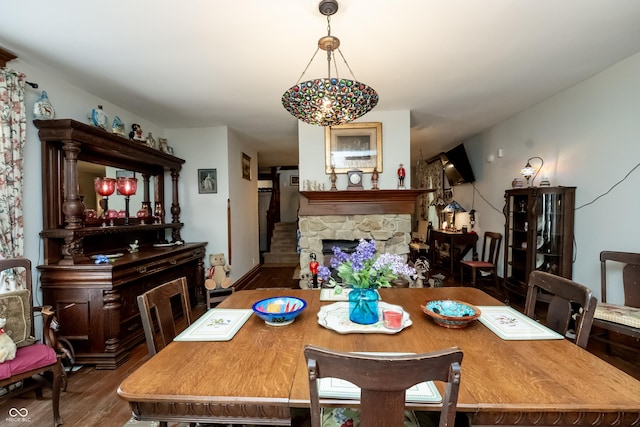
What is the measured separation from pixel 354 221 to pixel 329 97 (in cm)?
234

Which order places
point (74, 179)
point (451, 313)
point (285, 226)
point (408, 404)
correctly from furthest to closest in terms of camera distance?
1. point (285, 226)
2. point (74, 179)
3. point (451, 313)
4. point (408, 404)

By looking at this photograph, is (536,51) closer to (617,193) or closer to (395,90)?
(395,90)

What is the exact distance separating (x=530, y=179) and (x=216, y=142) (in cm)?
425

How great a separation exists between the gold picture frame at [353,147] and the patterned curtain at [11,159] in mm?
2786

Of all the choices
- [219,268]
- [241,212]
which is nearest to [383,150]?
[241,212]

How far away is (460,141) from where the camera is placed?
536cm

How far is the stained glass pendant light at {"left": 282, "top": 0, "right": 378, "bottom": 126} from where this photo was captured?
1531 mm

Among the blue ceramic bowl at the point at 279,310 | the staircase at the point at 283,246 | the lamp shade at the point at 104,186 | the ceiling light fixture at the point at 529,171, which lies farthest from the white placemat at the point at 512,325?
the staircase at the point at 283,246

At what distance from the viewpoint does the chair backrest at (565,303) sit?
3.83 feet

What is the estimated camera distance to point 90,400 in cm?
187

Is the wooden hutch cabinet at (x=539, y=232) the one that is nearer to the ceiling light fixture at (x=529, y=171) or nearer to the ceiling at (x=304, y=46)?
the ceiling light fixture at (x=529, y=171)

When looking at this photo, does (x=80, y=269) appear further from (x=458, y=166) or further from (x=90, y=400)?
(x=458, y=166)
